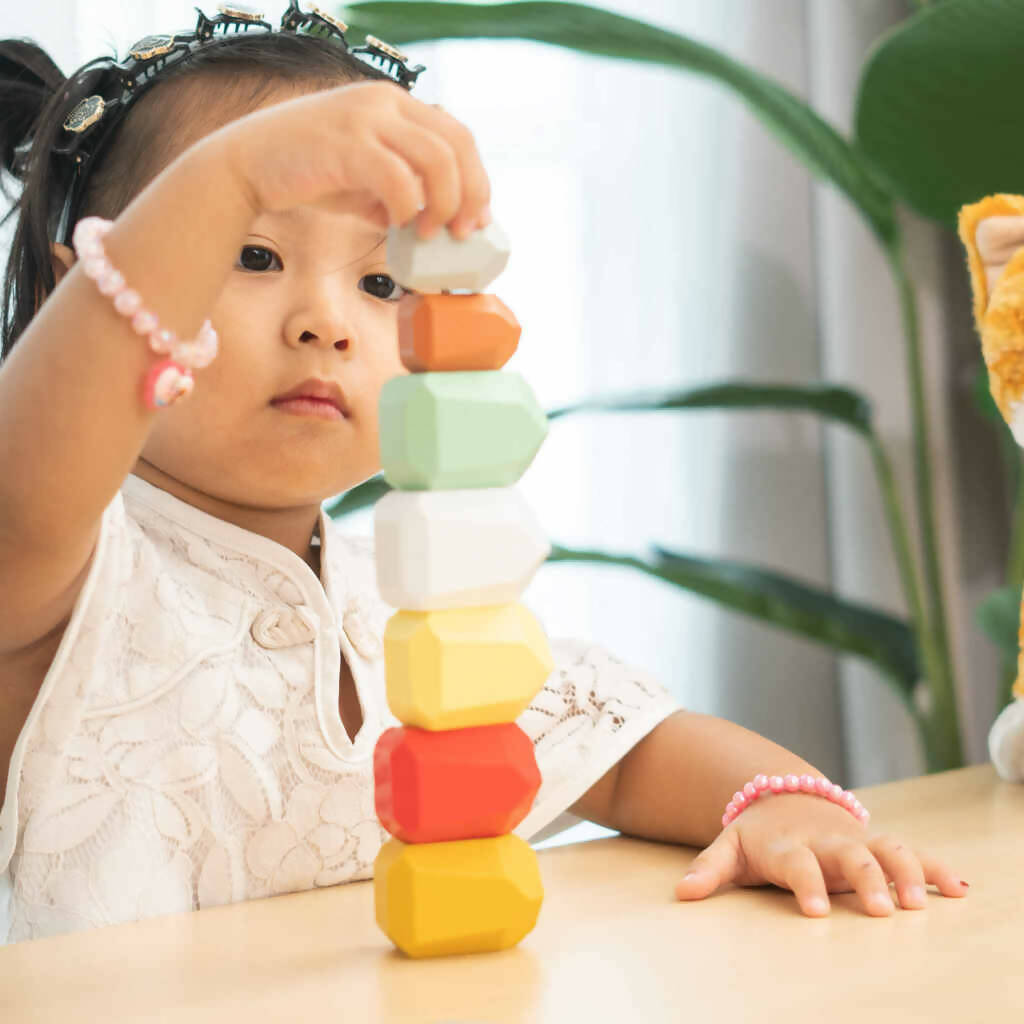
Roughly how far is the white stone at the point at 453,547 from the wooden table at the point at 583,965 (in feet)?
0.41

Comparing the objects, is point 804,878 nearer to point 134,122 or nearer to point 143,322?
point 143,322

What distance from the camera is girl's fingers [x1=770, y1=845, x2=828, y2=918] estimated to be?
47 centimetres

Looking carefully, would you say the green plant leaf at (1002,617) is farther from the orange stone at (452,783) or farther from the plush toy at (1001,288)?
the orange stone at (452,783)

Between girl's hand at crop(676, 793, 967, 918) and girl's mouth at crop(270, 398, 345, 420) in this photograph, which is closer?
girl's hand at crop(676, 793, 967, 918)

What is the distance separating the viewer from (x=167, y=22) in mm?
1167

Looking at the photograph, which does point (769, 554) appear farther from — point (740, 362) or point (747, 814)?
point (747, 814)

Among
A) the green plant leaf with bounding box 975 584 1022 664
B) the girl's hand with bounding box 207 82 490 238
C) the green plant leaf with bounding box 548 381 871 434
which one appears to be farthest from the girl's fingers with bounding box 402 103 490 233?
the green plant leaf with bounding box 975 584 1022 664

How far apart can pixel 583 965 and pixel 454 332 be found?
0.72ft

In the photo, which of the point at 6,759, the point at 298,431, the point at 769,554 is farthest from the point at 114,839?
the point at 769,554

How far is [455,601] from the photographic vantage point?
414 millimetres

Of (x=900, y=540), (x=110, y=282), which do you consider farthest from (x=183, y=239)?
(x=900, y=540)

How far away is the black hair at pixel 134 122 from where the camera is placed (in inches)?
26.0

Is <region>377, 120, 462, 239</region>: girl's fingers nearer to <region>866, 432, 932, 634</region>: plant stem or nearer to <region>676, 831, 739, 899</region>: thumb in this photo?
<region>676, 831, 739, 899</region>: thumb

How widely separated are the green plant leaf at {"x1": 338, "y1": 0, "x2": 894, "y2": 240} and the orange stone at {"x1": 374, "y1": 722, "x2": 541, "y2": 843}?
0.84 m
